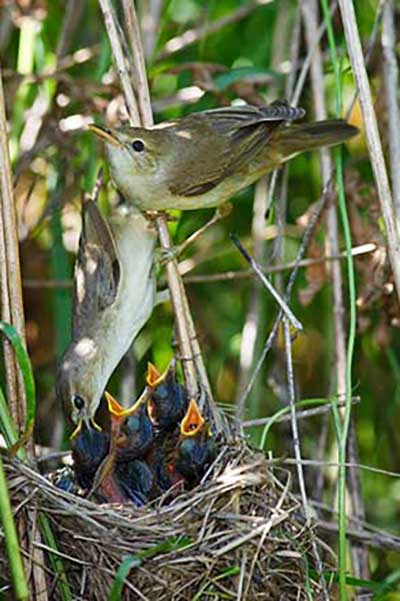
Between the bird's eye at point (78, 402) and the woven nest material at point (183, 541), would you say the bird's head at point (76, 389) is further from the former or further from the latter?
the woven nest material at point (183, 541)

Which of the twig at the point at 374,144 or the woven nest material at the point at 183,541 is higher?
the twig at the point at 374,144

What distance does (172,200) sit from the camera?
3855 millimetres

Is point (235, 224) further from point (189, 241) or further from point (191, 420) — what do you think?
point (191, 420)

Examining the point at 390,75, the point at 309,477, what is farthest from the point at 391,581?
the point at 390,75

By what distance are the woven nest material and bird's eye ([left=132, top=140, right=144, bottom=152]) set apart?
3.55ft

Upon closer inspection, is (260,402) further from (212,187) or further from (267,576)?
(267,576)

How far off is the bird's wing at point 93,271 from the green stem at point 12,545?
1.39 metres

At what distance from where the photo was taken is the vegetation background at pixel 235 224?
427 cm

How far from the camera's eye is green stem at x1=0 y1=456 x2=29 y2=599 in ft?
8.71

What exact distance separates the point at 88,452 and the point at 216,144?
1.10m

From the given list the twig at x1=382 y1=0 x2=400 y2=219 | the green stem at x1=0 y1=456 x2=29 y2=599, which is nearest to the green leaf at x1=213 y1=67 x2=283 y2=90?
the twig at x1=382 y1=0 x2=400 y2=219

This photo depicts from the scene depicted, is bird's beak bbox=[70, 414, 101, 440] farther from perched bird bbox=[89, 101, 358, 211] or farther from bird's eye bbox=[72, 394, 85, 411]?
perched bird bbox=[89, 101, 358, 211]

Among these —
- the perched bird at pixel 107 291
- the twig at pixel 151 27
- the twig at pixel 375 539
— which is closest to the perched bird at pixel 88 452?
the perched bird at pixel 107 291

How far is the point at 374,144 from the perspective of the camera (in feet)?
10.9
